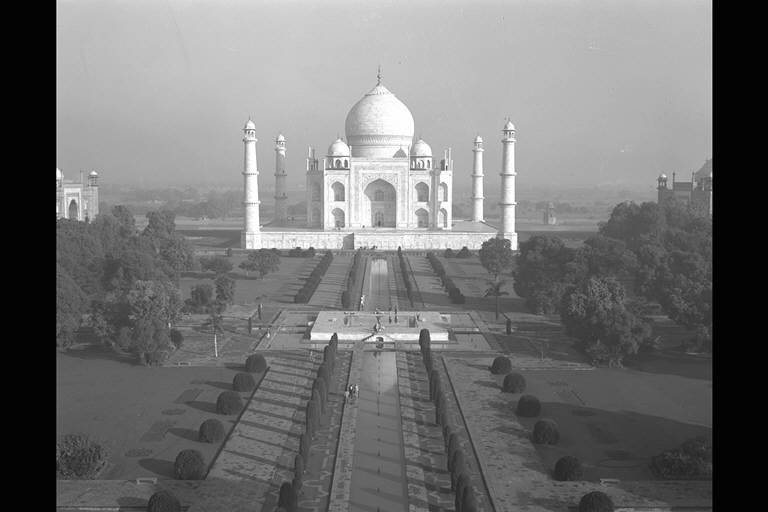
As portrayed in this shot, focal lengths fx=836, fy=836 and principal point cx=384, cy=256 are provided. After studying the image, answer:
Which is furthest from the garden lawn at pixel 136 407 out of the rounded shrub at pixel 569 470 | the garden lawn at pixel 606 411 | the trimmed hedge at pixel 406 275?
the trimmed hedge at pixel 406 275

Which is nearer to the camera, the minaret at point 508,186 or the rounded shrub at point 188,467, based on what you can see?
the rounded shrub at point 188,467

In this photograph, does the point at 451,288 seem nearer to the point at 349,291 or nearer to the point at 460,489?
the point at 349,291

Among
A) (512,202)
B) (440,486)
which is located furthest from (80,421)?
(512,202)

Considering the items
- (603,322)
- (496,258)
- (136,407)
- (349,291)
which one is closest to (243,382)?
(136,407)

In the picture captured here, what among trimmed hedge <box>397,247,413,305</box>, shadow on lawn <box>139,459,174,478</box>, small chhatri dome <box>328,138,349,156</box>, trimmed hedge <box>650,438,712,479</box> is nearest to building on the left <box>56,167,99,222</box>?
small chhatri dome <box>328,138,349,156</box>

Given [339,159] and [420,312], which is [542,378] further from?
[339,159]

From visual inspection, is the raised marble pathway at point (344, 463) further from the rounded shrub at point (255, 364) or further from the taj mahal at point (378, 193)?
the taj mahal at point (378, 193)

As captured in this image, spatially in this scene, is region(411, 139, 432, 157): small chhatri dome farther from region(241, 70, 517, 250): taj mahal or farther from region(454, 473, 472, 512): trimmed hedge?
region(454, 473, 472, 512): trimmed hedge
